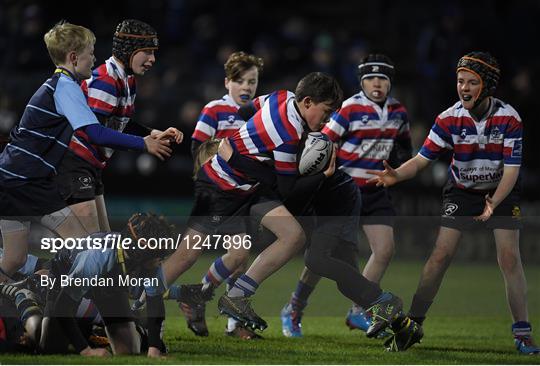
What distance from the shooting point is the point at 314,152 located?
7.98 meters

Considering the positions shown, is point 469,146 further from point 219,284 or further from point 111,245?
point 111,245

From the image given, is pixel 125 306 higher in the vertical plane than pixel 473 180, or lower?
lower

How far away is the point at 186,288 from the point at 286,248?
2.99 ft

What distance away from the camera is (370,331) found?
26.1 feet

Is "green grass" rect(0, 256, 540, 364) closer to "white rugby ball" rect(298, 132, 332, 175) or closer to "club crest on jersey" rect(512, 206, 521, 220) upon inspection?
"club crest on jersey" rect(512, 206, 521, 220)

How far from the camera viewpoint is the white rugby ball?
26.2 ft

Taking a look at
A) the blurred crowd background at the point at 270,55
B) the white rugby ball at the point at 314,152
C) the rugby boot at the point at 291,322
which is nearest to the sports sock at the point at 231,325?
the rugby boot at the point at 291,322

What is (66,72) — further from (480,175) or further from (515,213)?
(515,213)

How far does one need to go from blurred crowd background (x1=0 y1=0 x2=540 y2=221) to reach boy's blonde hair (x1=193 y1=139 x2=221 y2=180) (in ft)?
18.3

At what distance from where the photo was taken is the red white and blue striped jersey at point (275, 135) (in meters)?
7.96

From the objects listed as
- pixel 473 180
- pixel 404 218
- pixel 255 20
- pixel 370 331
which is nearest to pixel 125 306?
pixel 370 331

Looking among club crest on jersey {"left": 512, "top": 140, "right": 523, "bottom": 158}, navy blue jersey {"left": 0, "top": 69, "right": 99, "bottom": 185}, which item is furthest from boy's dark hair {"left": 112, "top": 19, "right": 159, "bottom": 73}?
club crest on jersey {"left": 512, "top": 140, "right": 523, "bottom": 158}

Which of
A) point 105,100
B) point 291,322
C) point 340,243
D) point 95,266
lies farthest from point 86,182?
point 291,322

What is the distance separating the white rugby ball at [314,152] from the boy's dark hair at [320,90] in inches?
9.5
